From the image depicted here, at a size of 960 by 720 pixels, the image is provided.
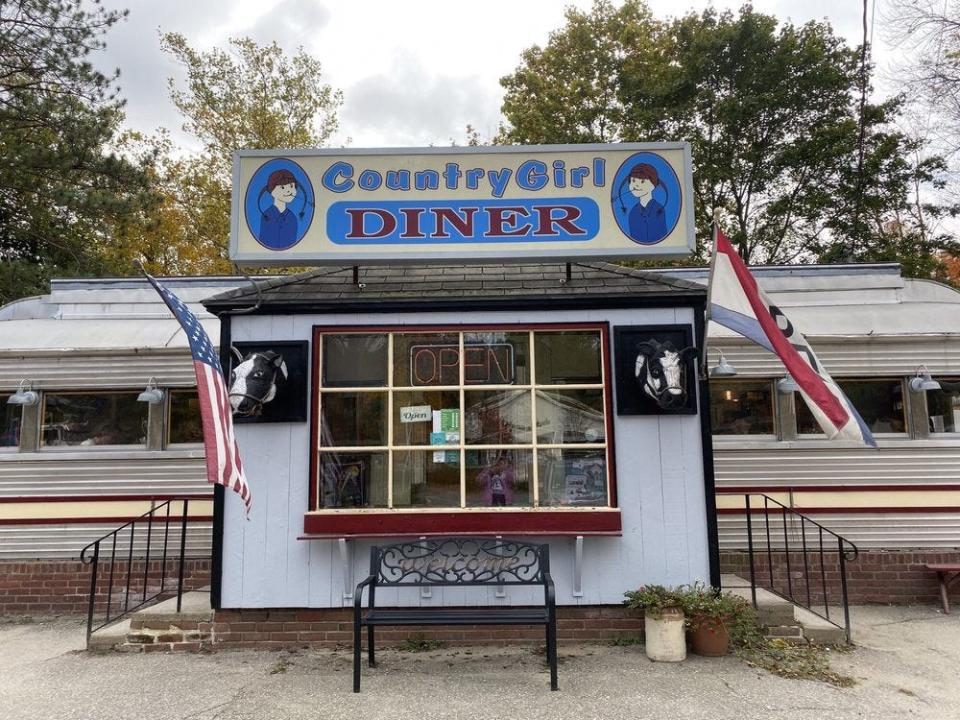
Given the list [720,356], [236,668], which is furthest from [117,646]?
[720,356]

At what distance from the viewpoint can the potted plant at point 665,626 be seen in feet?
17.8

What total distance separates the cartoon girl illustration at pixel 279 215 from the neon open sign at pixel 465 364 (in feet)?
5.07

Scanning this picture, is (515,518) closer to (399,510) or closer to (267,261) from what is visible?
(399,510)

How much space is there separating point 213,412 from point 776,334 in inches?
161

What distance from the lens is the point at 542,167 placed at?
6.35m

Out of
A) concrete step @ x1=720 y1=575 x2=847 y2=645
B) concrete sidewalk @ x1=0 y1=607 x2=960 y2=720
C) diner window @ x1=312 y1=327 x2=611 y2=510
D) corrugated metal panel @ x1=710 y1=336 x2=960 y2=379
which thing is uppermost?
corrugated metal panel @ x1=710 y1=336 x2=960 y2=379

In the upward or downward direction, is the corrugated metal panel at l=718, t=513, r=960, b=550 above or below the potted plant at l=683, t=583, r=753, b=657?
above

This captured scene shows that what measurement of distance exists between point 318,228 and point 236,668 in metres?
3.81

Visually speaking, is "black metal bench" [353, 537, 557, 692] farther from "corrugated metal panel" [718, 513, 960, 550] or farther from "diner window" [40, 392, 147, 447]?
"diner window" [40, 392, 147, 447]

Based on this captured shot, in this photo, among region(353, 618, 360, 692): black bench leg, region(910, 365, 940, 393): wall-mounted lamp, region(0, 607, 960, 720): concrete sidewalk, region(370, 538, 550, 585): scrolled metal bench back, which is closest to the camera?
region(0, 607, 960, 720): concrete sidewalk

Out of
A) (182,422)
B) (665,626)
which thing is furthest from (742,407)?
(182,422)

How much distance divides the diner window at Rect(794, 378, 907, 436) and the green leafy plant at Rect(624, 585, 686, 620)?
3.29 metres

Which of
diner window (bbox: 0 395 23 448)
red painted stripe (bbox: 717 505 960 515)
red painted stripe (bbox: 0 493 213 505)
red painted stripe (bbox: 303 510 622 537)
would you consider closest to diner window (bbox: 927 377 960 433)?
red painted stripe (bbox: 717 505 960 515)

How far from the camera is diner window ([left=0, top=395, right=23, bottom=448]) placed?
791 cm
